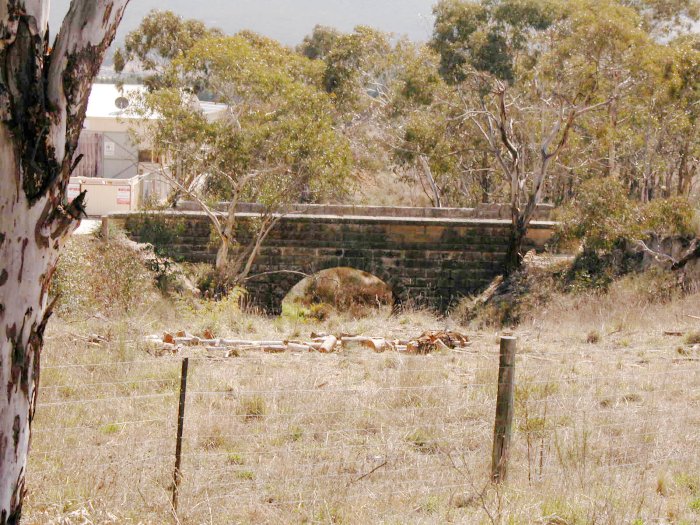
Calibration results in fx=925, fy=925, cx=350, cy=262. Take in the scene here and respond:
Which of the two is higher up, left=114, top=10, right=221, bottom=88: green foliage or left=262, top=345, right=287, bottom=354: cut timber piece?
left=114, top=10, right=221, bottom=88: green foliage

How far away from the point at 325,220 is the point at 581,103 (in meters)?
6.94

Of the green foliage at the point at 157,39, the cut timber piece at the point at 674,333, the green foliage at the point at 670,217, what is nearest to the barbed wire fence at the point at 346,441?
the cut timber piece at the point at 674,333

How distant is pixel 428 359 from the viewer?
1018 centimetres

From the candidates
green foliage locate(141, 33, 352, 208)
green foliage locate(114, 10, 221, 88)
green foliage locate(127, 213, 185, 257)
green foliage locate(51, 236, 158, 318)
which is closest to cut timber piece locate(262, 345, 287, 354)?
green foliage locate(51, 236, 158, 318)

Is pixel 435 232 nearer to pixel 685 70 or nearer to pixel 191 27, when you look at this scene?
pixel 685 70

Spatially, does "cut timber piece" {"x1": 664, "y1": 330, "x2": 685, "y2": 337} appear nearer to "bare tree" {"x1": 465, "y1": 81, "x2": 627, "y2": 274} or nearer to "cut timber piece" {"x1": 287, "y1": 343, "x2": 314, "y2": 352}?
"cut timber piece" {"x1": 287, "y1": 343, "x2": 314, "y2": 352}

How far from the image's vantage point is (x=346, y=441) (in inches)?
271

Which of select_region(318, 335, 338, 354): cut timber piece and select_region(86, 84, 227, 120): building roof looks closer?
Result: select_region(318, 335, 338, 354): cut timber piece

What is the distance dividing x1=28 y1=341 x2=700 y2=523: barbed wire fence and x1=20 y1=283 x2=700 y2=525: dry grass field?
0.7 inches

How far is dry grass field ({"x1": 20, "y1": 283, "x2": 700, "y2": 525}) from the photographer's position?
525 cm

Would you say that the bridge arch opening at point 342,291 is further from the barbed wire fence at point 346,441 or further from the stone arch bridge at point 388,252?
the barbed wire fence at point 346,441

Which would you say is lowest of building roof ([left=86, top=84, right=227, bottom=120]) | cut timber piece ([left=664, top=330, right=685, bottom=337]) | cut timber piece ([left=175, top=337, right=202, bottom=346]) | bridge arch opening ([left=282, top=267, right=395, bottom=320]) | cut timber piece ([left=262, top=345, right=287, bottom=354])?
bridge arch opening ([left=282, top=267, right=395, bottom=320])

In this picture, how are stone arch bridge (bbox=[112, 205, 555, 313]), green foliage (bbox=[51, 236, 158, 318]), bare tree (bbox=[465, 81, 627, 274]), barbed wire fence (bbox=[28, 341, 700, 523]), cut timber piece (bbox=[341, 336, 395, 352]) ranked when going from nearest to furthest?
barbed wire fence (bbox=[28, 341, 700, 523])
cut timber piece (bbox=[341, 336, 395, 352])
green foliage (bbox=[51, 236, 158, 318])
bare tree (bbox=[465, 81, 627, 274])
stone arch bridge (bbox=[112, 205, 555, 313])

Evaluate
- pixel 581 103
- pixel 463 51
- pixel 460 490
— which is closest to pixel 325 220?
pixel 581 103
